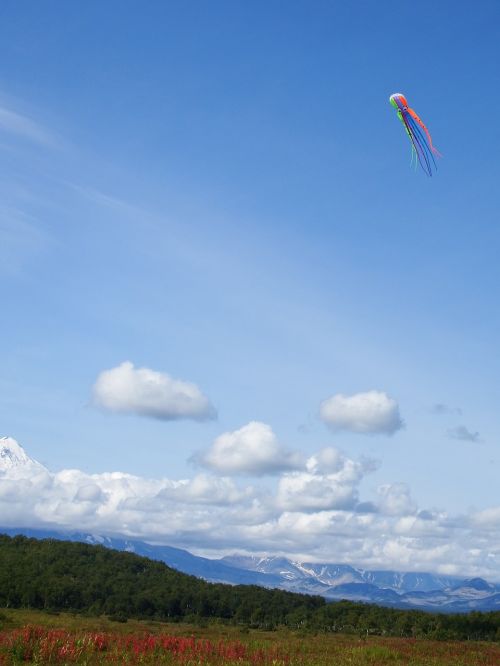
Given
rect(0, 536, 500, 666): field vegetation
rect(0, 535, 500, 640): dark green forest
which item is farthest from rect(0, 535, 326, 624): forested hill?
rect(0, 536, 500, 666): field vegetation

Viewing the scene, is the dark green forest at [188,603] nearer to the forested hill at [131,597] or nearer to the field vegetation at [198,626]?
the forested hill at [131,597]

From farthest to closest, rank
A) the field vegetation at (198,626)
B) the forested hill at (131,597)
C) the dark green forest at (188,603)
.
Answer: the forested hill at (131,597) < the dark green forest at (188,603) < the field vegetation at (198,626)

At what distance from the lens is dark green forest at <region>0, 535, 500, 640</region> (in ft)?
384

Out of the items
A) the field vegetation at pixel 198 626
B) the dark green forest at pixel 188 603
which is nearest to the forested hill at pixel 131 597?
the dark green forest at pixel 188 603

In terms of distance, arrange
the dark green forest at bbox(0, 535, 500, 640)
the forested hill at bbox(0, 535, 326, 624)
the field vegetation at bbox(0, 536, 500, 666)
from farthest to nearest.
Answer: the forested hill at bbox(0, 535, 326, 624)
the dark green forest at bbox(0, 535, 500, 640)
the field vegetation at bbox(0, 536, 500, 666)

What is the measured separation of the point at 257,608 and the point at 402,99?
128740 mm

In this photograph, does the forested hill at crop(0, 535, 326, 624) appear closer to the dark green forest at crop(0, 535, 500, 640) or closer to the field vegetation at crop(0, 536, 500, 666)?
the dark green forest at crop(0, 535, 500, 640)

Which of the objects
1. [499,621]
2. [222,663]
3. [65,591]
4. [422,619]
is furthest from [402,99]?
[65,591]

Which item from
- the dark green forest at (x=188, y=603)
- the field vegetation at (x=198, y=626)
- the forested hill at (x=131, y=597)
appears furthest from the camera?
the forested hill at (x=131, y=597)

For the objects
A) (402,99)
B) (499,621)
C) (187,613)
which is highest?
(402,99)

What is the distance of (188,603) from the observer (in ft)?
524

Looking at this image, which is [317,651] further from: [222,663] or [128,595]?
[128,595]

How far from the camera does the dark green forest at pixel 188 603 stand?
117 metres

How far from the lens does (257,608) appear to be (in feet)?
500
